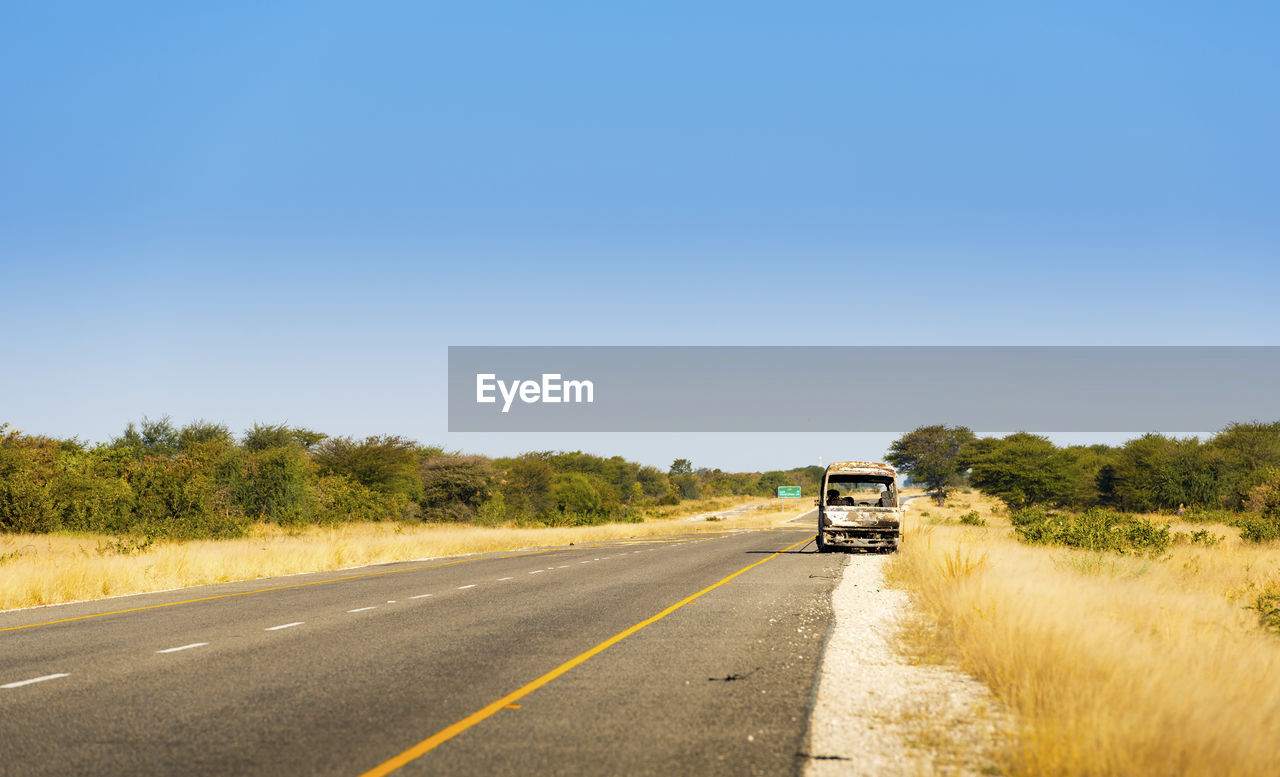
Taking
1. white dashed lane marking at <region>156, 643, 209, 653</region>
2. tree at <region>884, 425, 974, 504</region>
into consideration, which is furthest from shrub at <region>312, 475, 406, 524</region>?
tree at <region>884, 425, 974, 504</region>

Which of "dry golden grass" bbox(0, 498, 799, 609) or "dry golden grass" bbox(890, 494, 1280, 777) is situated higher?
"dry golden grass" bbox(890, 494, 1280, 777)

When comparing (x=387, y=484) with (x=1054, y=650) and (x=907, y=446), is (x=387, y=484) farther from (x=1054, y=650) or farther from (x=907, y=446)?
(x=907, y=446)

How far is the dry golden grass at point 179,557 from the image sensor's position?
17094 mm

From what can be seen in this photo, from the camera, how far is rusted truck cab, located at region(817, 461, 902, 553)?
28156mm

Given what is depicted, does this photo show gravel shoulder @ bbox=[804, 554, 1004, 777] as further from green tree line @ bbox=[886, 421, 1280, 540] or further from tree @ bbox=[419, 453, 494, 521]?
tree @ bbox=[419, 453, 494, 521]

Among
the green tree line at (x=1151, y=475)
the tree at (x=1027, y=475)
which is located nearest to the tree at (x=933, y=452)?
the green tree line at (x=1151, y=475)

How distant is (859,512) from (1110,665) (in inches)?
839

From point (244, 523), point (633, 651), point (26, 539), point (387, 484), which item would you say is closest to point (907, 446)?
point (387, 484)

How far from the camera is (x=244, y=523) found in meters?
36.1

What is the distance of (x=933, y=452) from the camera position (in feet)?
374

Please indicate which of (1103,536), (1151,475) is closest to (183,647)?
(1103,536)

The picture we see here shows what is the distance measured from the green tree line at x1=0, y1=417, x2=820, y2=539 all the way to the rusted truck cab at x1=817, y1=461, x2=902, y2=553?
22.4 m

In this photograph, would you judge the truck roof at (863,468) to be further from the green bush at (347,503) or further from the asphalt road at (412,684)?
the green bush at (347,503)

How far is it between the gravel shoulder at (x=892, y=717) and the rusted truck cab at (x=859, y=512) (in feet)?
56.4
